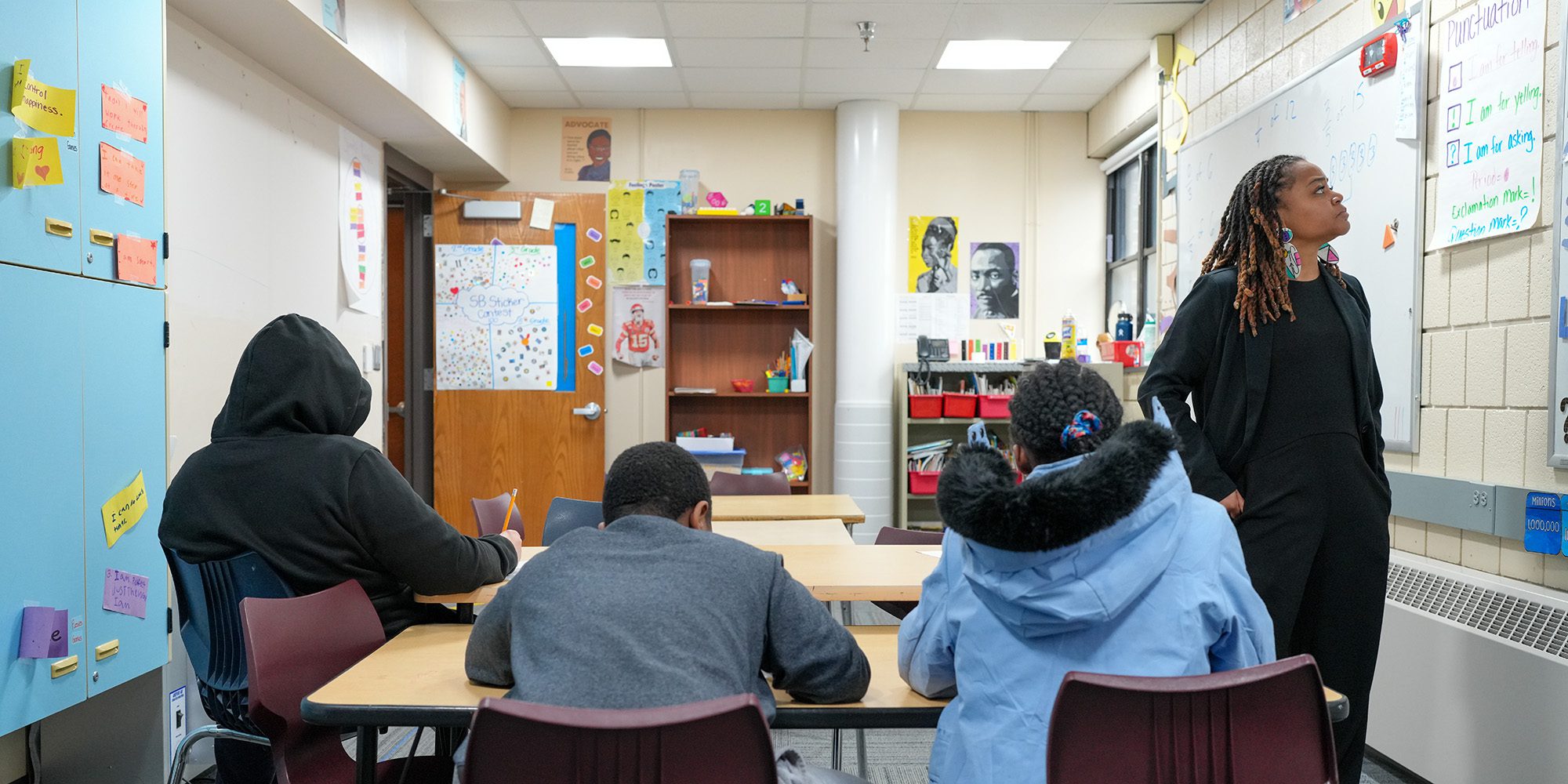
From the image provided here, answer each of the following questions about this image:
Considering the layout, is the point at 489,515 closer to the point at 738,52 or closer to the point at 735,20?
the point at 735,20

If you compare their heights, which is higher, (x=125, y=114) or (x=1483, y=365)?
(x=125, y=114)

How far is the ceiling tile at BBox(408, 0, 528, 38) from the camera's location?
4297 mm

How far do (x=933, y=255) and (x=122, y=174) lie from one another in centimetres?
443

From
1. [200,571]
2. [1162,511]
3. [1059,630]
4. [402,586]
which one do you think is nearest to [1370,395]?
[1162,511]

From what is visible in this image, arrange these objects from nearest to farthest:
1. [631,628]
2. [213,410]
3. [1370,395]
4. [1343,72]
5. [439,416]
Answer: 1. [631,628]
2. [1370,395]
3. [1343,72]
4. [213,410]
5. [439,416]

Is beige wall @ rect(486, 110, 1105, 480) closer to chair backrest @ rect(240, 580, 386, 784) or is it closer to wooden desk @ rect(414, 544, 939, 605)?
wooden desk @ rect(414, 544, 939, 605)

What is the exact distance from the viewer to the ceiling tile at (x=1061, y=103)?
18.6ft

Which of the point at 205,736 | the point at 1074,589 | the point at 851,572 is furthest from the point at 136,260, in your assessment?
the point at 1074,589

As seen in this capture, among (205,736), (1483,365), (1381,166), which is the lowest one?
(205,736)

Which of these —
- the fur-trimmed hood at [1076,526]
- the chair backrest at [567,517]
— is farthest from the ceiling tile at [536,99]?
the fur-trimmed hood at [1076,526]

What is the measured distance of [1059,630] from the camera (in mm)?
1274

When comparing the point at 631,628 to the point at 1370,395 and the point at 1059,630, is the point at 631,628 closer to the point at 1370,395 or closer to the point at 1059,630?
the point at 1059,630

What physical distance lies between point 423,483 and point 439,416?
444mm

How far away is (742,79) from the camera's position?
212 inches
